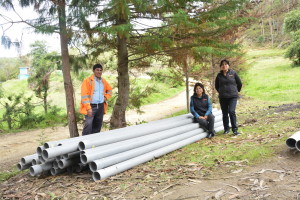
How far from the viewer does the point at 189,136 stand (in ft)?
21.3

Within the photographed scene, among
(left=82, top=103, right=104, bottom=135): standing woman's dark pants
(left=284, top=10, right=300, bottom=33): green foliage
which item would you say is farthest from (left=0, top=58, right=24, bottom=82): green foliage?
(left=82, top=103, right=104, bottom=135): standing woman's dark pants

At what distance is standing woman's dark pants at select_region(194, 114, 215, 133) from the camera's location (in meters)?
6.88

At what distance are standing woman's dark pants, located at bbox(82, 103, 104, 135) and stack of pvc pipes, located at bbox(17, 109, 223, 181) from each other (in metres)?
1.12

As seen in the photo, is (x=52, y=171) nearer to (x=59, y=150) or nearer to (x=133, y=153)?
(x=59, y=150)

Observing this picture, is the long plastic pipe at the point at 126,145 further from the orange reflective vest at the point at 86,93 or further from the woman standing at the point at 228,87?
the orange reflective vest at the point at 86,93

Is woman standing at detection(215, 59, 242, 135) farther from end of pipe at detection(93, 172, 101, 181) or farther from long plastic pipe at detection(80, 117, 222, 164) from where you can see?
end of pipe at detection(93, 172, 101, 181)

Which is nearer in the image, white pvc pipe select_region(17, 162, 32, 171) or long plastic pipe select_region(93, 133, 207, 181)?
long plastic pipe select_region(93, 133, 207, 181)

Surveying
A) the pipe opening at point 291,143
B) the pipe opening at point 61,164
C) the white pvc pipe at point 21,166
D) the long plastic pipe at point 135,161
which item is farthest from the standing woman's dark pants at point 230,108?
the white pvc pipe at point 21,166

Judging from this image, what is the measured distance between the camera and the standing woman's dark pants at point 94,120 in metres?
6.24

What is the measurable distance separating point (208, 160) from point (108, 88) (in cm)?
298

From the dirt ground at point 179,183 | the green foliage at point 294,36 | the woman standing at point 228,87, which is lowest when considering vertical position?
the dirt ground at point 179,183

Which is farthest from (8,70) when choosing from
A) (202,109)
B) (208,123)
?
(208,123)

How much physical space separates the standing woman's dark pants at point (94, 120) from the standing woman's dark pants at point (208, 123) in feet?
8.16

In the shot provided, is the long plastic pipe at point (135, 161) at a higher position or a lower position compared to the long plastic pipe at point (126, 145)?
lower
